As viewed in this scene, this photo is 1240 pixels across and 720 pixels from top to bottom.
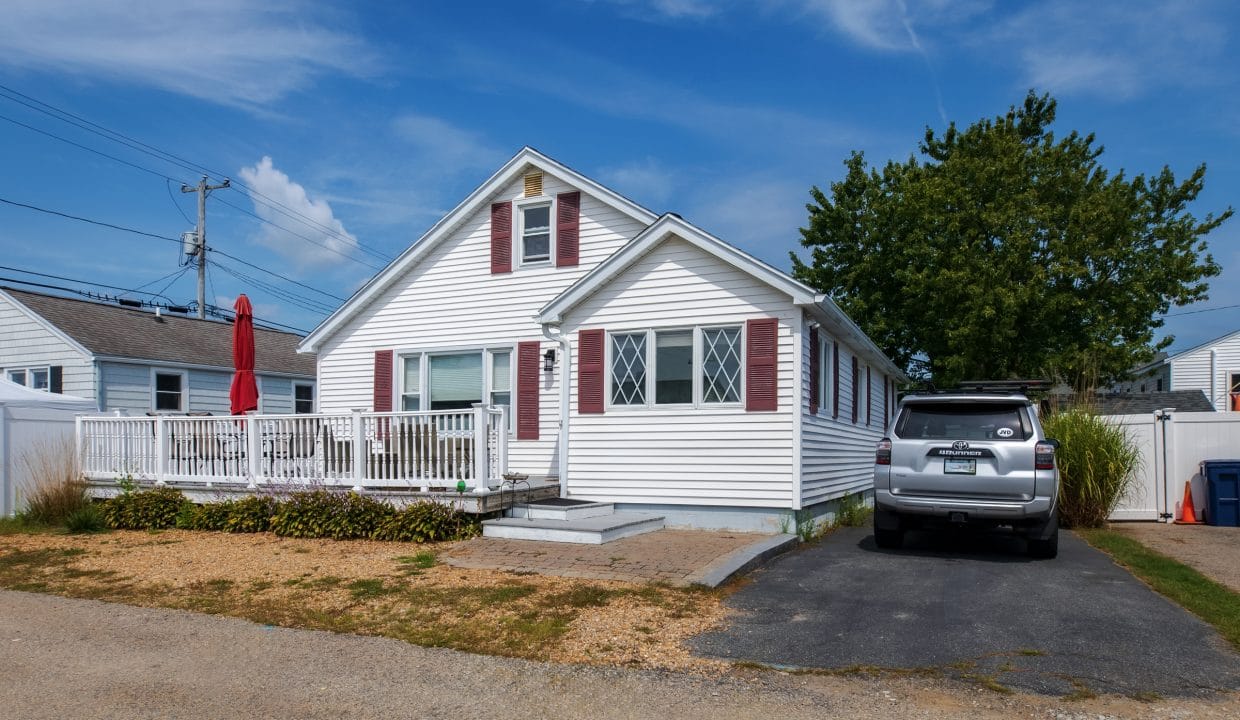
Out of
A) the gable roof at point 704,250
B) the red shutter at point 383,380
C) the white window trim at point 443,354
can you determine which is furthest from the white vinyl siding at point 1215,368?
the red shutter at point 383,380

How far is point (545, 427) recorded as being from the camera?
14008mm

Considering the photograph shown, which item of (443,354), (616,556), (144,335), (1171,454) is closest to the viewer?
(616,556)

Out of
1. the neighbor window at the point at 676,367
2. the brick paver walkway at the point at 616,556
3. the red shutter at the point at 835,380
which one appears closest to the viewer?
the brick paver walkway at the point at 616,556

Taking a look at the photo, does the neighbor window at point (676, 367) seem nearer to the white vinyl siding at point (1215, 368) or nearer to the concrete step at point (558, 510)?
the concrete step at point (558, 510)

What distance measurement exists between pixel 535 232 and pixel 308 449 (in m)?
5.18

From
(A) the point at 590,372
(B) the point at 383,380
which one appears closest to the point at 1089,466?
(A) the point at 590,372

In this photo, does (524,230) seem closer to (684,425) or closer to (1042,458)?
(684,425)

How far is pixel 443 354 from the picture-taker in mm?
15273

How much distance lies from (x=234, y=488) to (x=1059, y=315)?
21604mm

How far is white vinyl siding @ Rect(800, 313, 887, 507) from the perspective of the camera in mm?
12195

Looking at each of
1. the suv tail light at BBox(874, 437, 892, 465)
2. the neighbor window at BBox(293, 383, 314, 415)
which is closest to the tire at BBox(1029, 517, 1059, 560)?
the suv tail light at BBox(874, 437, 892, 465)

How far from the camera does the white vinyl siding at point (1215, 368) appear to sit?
33719mm

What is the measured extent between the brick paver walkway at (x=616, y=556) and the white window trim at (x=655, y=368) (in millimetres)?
1877

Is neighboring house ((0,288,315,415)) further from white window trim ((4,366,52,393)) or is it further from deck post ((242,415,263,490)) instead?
deck post ((242,415,263,490))
